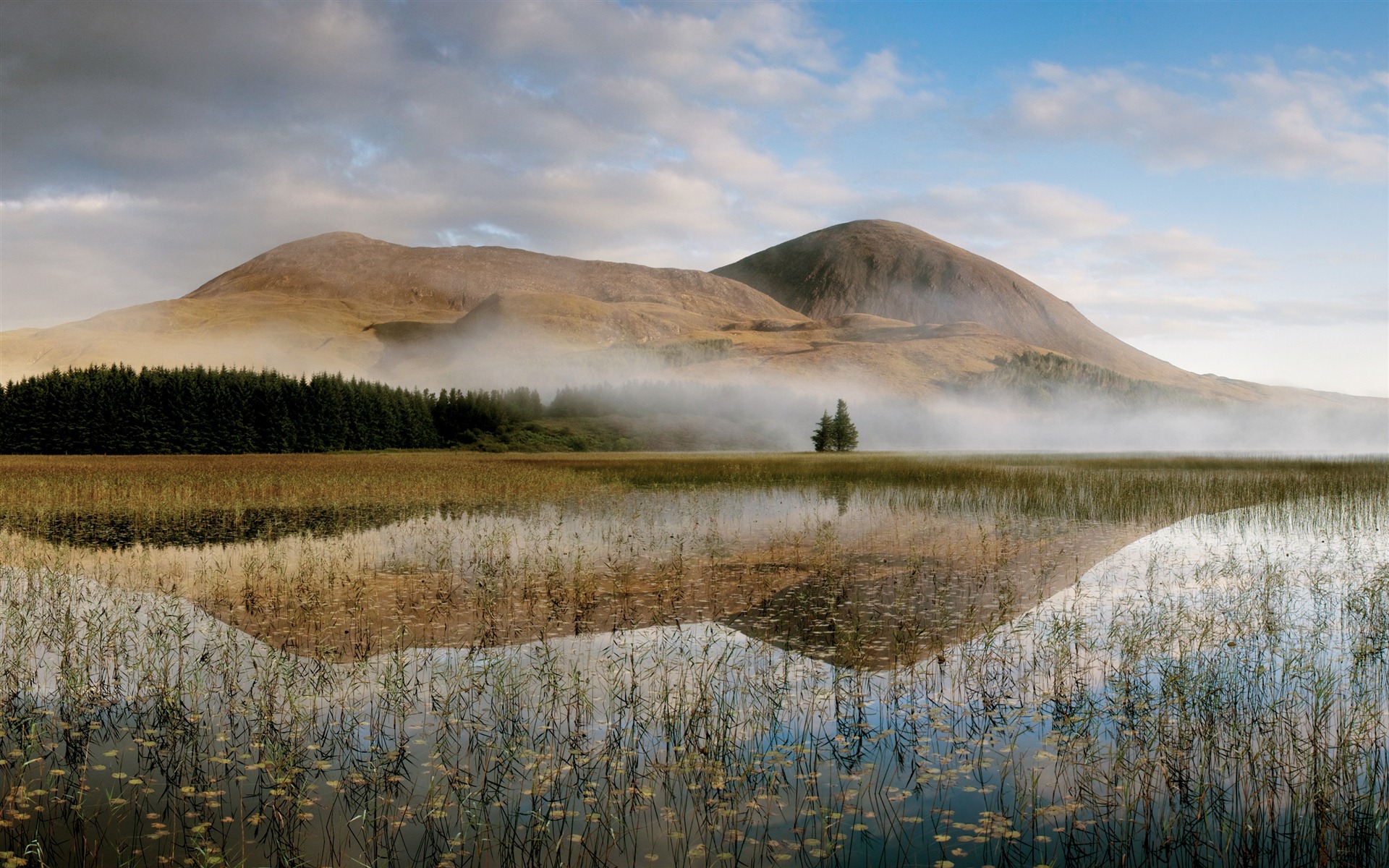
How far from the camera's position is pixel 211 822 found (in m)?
7.25

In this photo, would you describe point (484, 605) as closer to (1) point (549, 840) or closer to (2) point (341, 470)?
(1) point (549, 840)

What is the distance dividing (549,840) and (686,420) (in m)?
152

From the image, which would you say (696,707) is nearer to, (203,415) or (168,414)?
(203,415)

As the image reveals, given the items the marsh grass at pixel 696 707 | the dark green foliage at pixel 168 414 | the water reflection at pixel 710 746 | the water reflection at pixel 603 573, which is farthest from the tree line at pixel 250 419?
the water reflection at pixel 710 746

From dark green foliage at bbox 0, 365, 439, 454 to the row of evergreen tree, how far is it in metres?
0.10

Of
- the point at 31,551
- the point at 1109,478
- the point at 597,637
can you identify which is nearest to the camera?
the point at 597,637

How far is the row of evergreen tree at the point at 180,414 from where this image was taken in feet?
330

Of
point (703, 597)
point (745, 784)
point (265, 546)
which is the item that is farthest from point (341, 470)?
point (745, 784)

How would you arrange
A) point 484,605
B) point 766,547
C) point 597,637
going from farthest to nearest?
point 766,547 < point 484,605 < point 597,637

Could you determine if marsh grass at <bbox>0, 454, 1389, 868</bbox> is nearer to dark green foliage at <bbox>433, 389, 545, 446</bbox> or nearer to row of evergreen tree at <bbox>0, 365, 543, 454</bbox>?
row of evergreen tree at <bbox>0, 365, 543, 454</bbox>

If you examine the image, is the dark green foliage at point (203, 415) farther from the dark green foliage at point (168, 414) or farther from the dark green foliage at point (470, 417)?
the dark green foliage at point (470, 417)

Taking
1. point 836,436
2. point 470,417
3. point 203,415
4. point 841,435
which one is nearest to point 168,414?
point 203,415

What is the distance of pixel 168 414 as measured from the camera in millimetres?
102938

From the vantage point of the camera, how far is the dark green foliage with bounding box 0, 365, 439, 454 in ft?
330
